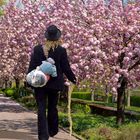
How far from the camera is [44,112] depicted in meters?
7.98

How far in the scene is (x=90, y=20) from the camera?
1510 cm

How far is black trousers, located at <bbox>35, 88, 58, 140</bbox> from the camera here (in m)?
7.93

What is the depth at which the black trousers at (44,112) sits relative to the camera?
26.0ft

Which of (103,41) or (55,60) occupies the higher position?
(103,41)

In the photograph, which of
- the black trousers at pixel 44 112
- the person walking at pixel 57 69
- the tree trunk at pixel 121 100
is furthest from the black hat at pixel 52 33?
the tree trunk at pixel 121 100

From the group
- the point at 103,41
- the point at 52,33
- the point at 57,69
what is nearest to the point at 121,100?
the point at 103,41

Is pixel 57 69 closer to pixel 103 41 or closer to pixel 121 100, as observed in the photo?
pixel 103 41

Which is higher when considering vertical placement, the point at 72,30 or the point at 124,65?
the point at 72,30

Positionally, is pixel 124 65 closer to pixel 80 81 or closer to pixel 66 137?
pixel 80 81

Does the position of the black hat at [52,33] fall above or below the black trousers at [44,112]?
above

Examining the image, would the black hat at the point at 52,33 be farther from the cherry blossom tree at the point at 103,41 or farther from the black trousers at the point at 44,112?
the cherry blossom tree at the point at 103,41

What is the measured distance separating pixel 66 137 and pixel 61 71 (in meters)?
4.64

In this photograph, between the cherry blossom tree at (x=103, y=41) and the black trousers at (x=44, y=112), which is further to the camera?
the cherry blossom tree at (x=103, y=41)

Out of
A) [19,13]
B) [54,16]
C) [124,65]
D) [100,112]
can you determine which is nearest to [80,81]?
[124,65]
